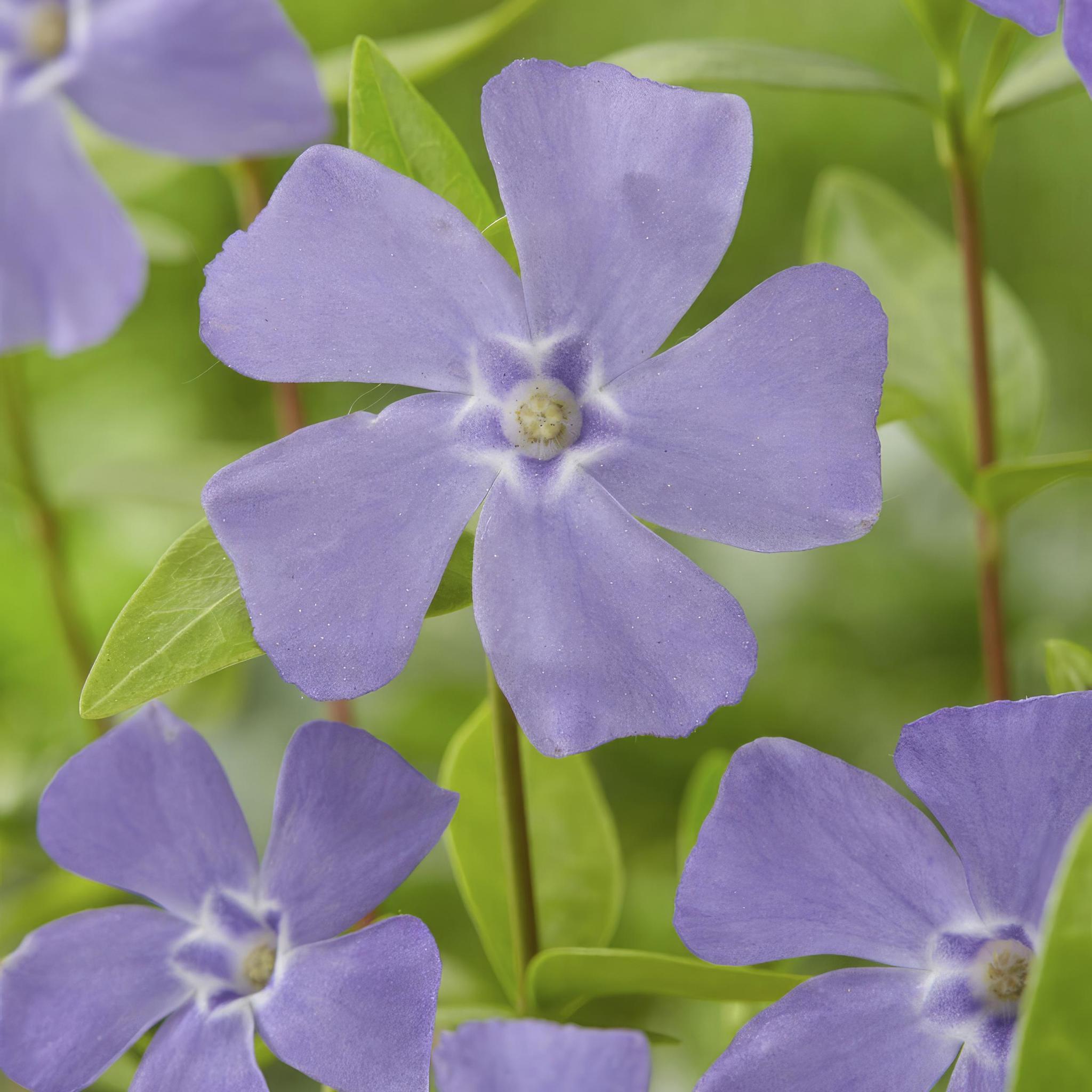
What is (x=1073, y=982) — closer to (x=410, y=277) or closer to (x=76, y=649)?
(x=410, y=277)

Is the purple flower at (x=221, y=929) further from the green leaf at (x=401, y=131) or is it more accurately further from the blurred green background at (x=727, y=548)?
the blurred green background at (x=727, y=548)

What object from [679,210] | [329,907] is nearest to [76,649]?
[329,907]

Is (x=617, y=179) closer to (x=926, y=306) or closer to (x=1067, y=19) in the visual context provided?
(x=1067, y=19)

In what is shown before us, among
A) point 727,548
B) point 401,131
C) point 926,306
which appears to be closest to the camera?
point 401,131

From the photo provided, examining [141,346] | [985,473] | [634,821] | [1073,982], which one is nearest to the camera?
[1073,982]

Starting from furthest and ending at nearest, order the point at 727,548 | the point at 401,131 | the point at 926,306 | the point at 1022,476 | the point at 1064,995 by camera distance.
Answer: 1. the point at 727,548
2. the point at 926,306
3. the point at 1022,476
4. the point at 401,131
5. the point at 1064,995

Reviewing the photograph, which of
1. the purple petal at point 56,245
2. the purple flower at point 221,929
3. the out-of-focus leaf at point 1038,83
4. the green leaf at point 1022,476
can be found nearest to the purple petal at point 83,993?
the purple flower at point 221,929

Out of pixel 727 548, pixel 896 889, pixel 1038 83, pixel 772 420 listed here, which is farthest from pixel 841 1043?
pixel 727 548
